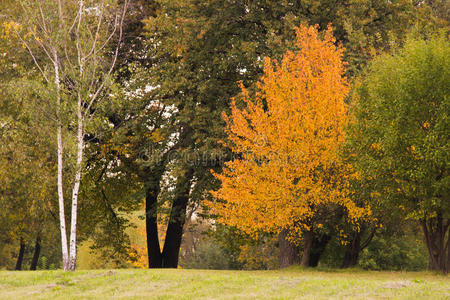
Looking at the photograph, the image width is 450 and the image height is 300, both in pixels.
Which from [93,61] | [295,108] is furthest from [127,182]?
[295,108]

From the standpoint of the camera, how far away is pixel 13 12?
2250cm

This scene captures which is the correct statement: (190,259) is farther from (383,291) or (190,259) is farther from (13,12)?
(383,291)

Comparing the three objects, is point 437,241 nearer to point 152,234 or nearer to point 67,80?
point 152,234

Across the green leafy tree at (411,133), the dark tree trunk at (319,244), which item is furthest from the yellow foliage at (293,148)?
the dark tree trunk at (319,244)

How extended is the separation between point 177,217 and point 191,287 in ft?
34.6

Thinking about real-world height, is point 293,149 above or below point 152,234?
above

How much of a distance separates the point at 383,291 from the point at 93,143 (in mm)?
17167

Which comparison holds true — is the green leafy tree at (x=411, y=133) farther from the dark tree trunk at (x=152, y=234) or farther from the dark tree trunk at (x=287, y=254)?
the dark tree trunk at (x=152, y=234)

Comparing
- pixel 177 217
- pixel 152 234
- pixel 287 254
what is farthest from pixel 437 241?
pixel 152 234

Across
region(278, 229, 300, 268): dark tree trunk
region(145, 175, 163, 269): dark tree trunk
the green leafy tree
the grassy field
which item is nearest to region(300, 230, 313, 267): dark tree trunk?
region(278, 229, 300, 268): dark tree trunk

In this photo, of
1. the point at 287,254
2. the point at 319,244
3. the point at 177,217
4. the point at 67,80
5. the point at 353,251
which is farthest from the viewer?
the point at 353,251

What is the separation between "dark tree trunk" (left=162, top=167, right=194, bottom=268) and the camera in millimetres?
22797

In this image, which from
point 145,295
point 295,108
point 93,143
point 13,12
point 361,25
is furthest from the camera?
point 93,143

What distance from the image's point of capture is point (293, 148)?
18344 millimetres
